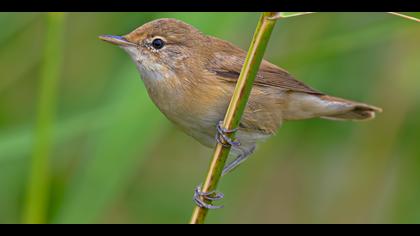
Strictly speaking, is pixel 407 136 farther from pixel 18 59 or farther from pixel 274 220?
pixel 18 59

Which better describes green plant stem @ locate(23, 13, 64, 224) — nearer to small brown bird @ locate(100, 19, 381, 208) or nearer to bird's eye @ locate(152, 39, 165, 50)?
small brown bird @ locate(100, 19, 381, 208)

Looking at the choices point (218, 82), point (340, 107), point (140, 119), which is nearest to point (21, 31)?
point (140, 119)

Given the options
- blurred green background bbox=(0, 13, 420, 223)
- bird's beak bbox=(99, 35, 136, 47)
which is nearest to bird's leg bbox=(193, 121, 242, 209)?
bird's beak bbox=(99, 35, 136, 47)

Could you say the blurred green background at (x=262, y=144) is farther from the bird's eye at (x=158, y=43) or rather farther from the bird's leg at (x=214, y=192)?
the bird's leg at (x=214, y=192)

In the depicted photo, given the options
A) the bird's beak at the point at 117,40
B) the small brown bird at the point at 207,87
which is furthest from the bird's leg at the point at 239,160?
the bird's beak at the point at 117,40

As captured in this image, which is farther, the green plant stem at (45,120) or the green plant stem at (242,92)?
the green plant stem at (45,120)

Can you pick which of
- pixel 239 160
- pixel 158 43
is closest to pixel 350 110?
pixel 239 160
